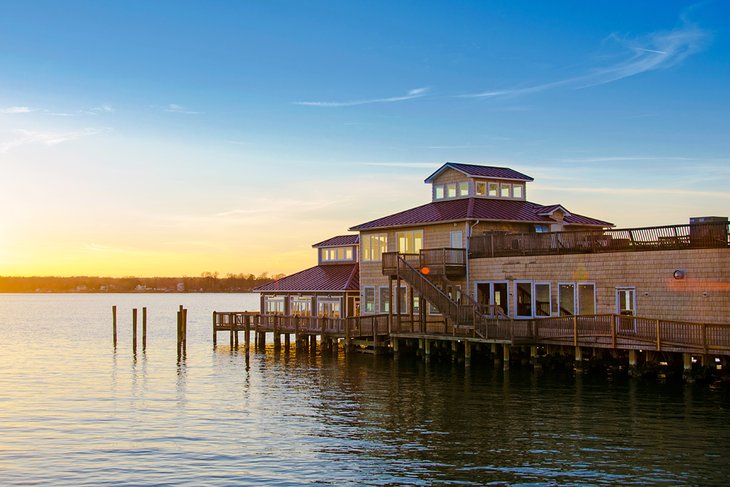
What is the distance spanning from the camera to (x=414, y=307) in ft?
180

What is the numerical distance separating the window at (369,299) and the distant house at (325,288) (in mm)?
2130

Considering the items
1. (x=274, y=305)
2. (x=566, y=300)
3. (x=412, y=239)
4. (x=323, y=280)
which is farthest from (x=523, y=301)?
(x=274, y=305)

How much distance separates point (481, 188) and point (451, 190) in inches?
84.6

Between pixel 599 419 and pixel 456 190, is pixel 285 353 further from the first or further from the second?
pixel 599 419

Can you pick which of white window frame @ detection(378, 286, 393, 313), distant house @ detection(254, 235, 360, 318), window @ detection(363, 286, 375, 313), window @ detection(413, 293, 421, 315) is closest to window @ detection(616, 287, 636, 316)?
window @ detection(413, 293, 421, 315)

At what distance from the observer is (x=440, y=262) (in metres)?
50.0

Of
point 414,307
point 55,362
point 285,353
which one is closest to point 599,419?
point 414,307

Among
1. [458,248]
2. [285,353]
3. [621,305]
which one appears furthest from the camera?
[285,353]

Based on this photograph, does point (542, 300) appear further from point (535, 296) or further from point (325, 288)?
point (325, 288)

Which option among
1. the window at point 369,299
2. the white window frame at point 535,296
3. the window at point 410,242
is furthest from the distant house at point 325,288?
the white window frame at point 535,296

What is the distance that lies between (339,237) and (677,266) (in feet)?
115

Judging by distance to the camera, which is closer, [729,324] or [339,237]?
[729,324]

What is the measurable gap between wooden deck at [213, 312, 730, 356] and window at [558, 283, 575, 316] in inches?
148

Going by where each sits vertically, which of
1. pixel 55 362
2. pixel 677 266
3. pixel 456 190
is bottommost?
pixel 55 362
